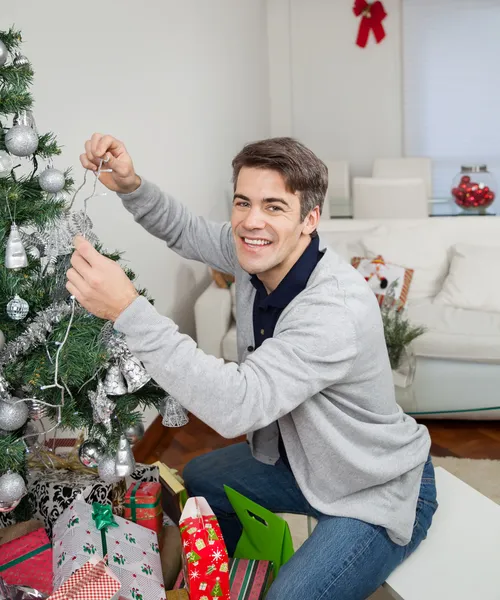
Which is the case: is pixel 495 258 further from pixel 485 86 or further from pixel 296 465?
pixel 485 86

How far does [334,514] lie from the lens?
1.55m

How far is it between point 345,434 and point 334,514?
168mm

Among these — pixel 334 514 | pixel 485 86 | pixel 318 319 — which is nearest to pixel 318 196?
pixel 318 319

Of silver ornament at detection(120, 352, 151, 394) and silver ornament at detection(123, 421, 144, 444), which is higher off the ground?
silver ornament at detection(120, 352, 151, 394)

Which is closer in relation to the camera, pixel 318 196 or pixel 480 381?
pixel 318 196

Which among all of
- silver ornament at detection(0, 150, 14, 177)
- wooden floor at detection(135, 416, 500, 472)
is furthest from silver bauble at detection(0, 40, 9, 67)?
wooden floor at detection(135, 416, 500, 472)

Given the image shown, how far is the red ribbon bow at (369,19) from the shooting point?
223 inches

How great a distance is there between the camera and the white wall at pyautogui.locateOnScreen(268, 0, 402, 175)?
19.1ft

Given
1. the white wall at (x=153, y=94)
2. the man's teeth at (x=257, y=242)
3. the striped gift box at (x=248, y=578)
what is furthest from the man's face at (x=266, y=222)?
the white wall at (x=153, y=94)

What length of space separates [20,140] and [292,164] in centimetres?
55

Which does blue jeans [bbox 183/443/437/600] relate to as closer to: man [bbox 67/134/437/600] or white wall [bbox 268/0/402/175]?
man [bbox 67/134/437/600]

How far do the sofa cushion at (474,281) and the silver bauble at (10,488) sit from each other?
254 cm

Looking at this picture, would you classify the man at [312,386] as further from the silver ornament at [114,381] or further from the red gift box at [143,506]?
the red gift box at [143,506]

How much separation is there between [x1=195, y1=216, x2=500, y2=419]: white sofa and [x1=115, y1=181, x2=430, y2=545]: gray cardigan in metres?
1.06
